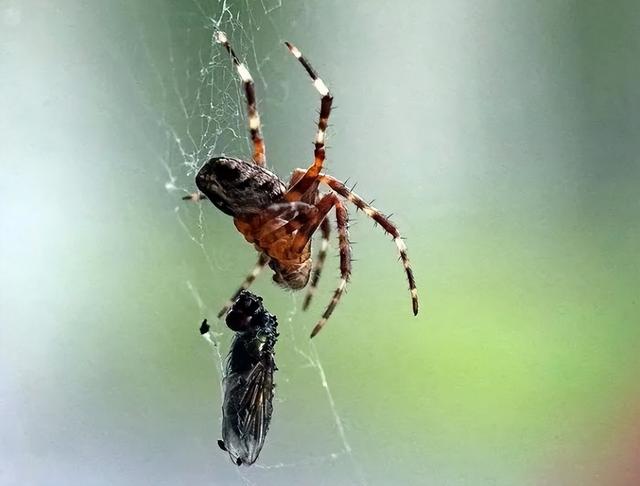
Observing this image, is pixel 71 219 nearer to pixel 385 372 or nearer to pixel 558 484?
pixel 385 372

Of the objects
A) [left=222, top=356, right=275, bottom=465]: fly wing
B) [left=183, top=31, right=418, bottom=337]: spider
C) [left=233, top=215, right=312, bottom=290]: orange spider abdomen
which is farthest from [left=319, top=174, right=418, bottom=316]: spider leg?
[left=222, top=356, right=275, bottom=465]: fly wing

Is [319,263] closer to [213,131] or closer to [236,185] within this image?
[236,185]

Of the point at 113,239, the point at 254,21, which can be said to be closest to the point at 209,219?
the point at 113,239

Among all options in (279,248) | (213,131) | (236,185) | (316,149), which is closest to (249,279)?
(279,248)

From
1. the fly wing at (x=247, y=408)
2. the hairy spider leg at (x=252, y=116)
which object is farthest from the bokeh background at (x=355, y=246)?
the fly wing at (x=247, y=408)

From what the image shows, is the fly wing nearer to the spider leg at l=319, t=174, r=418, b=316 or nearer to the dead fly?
the dead fly

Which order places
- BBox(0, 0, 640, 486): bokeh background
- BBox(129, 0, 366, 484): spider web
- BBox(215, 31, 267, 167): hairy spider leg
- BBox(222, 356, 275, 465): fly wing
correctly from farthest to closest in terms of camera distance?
BBox(0, 0, 640, 486): bokeh background → BBox(129, 0, 366, 484): spider web → BBox(215, 31, 267, 167): hairy spider leg → BBox(222, 356, 275, 465): fly wing
